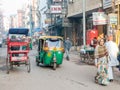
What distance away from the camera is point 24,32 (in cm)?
2436

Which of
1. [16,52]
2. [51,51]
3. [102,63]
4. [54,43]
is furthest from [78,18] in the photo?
[102,63]

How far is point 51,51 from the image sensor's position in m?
22.2

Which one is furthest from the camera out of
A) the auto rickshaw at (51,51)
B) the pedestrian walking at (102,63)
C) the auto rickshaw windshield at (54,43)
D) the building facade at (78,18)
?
the building facade at (78,18)

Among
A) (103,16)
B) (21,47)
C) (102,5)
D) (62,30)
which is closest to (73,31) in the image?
(62,30)

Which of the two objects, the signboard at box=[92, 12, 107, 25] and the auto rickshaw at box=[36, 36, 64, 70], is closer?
the auto rickshaw at box=[36, 36, 64, 70]

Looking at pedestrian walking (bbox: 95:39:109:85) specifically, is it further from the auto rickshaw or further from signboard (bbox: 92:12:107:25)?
signboard (bbox: 92:12:107:25)

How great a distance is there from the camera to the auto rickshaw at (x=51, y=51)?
72.5 ft

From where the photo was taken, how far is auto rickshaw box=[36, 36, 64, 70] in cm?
2211

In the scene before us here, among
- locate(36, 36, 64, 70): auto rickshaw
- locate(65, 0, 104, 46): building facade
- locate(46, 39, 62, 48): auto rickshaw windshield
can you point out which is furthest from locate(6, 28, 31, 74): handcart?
locate(65, 0, 104, 46): building facade

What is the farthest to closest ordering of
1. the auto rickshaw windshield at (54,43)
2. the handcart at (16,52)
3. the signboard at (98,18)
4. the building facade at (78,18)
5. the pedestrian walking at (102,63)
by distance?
the building facade at (78,18)
the signboard at (98,18)
the auto rickshaw windshield at (54,43)
the handcart at (16,52)
the pedestrian walking at (102,63)

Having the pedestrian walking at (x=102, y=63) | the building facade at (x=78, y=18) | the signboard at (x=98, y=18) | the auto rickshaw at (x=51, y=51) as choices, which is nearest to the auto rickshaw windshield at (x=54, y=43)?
the auto rickshaw at (x=51, y=51)

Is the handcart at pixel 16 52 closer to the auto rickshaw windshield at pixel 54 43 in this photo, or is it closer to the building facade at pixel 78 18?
the auto rickshaw windshield at pixel 54 43

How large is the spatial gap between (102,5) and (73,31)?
17.1 meters

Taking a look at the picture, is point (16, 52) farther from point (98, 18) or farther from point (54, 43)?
point (98, 18)
